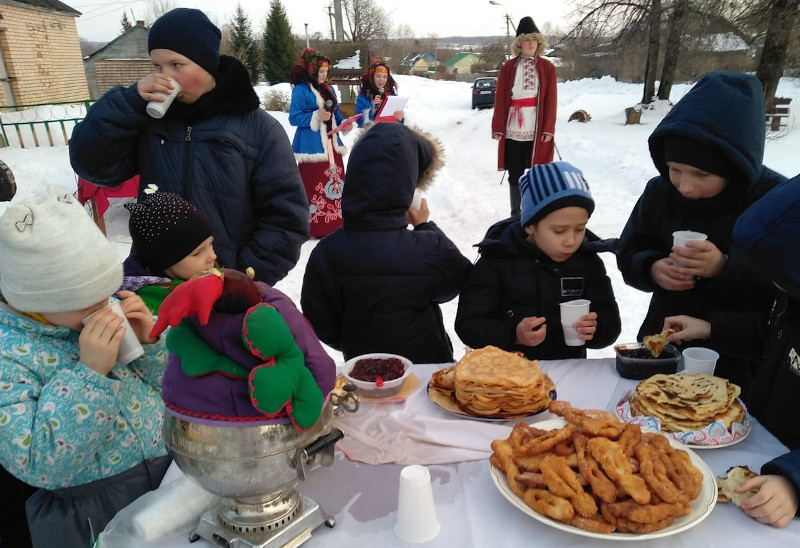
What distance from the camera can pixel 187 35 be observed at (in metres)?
2.35

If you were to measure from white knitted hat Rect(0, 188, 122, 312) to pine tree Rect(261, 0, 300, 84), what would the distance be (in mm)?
29419

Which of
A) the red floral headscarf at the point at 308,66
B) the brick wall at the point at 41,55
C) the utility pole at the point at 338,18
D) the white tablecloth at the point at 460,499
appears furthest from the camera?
the utility pole at the point at 338,18

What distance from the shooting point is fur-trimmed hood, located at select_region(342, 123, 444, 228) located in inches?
91.1

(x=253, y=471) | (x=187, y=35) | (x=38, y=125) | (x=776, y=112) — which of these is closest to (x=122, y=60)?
(x=38, y=125)

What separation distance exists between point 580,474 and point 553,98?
6686mm

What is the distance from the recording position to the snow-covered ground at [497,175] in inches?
234

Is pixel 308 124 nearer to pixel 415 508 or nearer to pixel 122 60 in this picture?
pixel 415 508

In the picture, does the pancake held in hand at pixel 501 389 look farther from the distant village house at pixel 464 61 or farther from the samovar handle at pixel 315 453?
the distant village house at pixel 464 61

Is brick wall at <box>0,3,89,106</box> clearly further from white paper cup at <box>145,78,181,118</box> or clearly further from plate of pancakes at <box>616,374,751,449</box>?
plate of pancakes at <box>616,374,751,449</box>

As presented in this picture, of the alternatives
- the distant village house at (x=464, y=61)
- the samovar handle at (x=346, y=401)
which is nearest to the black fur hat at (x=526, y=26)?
the samovar handle at (x=346, y=401)

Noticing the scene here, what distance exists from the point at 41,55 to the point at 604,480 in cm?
2107

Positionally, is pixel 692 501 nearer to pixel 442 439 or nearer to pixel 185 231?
pixel 442 439

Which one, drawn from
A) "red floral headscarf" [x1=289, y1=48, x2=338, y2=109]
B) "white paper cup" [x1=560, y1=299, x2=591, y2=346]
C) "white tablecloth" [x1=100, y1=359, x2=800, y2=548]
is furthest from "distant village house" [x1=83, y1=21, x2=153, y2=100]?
"white tablecloth" [x1=100, y1=359, x2=800, y2=548]

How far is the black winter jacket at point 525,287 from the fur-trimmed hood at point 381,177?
1.42ft
